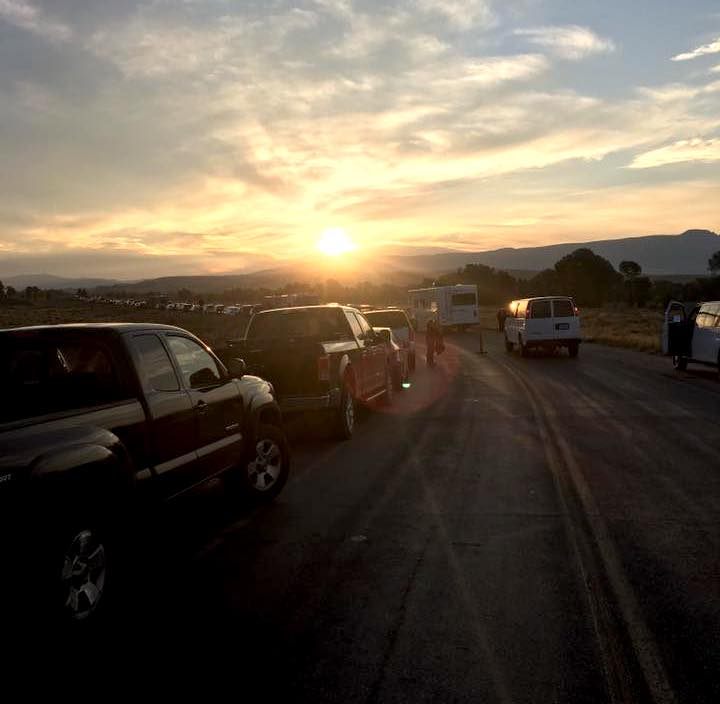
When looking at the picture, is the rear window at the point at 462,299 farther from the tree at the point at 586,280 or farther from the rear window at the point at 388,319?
the tree at the point at 586,280

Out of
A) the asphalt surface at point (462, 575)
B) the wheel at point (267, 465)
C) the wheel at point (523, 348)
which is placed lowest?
the wheel at point (523, 348)

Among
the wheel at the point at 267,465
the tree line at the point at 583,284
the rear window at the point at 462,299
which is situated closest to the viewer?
the wheel at the point at 267,465

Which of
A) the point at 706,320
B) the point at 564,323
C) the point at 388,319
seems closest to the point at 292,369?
the point at 388,319

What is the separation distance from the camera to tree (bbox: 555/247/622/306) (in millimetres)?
96431

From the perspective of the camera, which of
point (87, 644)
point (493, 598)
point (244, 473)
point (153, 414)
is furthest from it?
point (244, 473)

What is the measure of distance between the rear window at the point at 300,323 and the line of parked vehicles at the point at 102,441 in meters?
4.14

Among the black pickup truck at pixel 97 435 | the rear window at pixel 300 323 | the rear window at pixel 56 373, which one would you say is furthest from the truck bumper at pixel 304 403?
the rear window at pixel 56 373

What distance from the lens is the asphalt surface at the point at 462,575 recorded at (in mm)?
3654

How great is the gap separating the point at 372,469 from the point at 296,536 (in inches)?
103

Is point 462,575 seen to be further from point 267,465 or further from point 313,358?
point 313,358

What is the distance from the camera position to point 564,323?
24.9 metres

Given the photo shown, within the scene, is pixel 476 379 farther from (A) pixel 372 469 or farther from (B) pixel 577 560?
(B) pixel 577 560

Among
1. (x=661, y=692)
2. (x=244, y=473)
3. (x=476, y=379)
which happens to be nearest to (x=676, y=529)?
(x=661, y=692)

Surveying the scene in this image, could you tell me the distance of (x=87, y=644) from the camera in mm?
4117
